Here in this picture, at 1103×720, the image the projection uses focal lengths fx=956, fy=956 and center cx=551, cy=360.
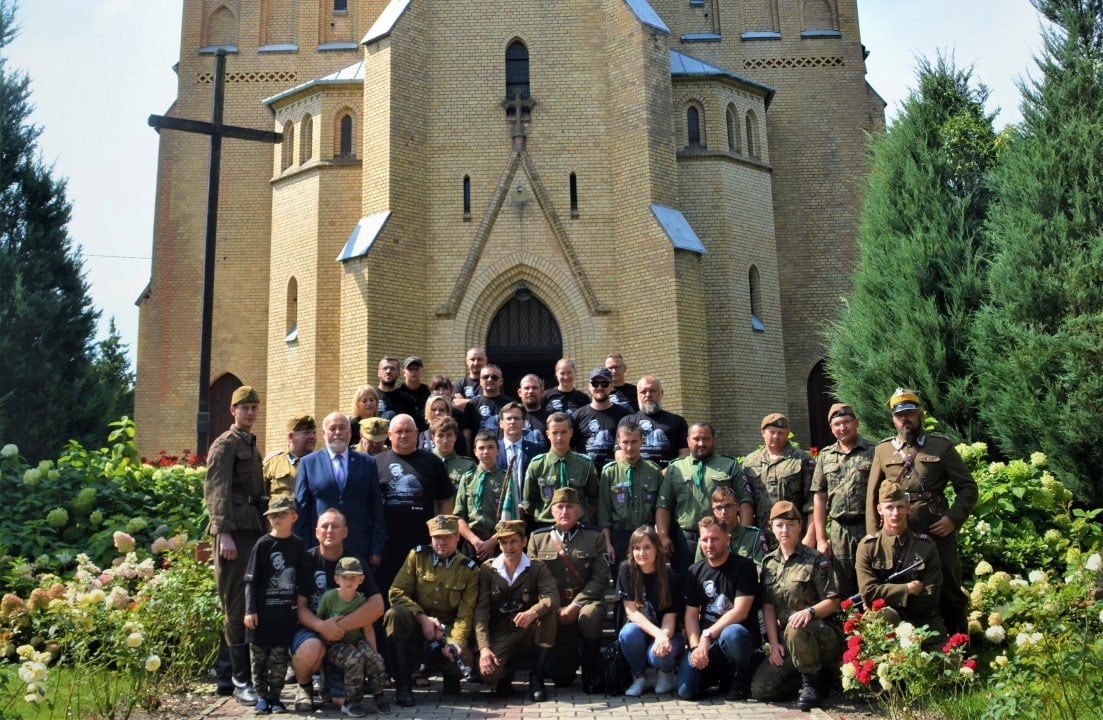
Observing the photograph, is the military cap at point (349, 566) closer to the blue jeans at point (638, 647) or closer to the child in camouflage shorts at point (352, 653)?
the child in camouflage shorts at point (352, 653)

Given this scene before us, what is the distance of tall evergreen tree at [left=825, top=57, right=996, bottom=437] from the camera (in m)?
12.4

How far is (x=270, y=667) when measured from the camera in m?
6.37

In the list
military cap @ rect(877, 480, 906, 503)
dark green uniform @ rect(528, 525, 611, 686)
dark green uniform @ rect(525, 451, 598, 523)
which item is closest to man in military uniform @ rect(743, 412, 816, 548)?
military cap @ rect(877, 480, 906, 503)

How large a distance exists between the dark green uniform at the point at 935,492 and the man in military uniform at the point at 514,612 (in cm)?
254

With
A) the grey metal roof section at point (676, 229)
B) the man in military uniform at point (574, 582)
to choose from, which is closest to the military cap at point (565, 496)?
the man in military uniform at point (574, 582)

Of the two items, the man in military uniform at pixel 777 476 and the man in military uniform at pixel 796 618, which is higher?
the man in military uniform at pixel 777 476

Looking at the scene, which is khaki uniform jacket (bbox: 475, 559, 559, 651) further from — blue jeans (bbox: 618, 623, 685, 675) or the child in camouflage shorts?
the child in camouflage shorts

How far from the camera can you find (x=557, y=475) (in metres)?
7.65

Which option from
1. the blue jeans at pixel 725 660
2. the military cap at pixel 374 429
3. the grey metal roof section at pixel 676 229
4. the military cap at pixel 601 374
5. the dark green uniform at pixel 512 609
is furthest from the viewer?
the grey metal roof section at pixel 676 229

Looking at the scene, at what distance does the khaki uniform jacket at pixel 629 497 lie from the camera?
25.0 feet

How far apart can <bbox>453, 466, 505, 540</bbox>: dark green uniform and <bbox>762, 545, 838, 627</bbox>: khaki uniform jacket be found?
228cm

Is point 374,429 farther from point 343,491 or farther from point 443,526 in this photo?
point 443,526

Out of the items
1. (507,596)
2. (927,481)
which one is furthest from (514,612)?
(927,481)

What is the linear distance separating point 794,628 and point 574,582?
167cm
